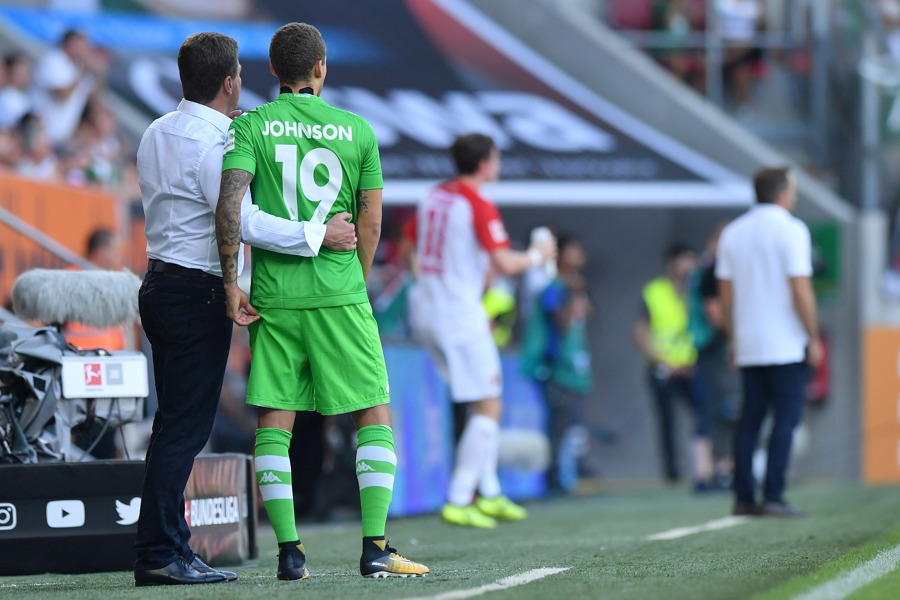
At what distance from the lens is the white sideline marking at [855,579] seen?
4738mm

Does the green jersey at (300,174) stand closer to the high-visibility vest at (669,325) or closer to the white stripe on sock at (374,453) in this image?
the white stripe on sock at (374,453)

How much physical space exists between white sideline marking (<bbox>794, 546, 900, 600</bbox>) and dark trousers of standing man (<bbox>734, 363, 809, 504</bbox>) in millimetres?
3170

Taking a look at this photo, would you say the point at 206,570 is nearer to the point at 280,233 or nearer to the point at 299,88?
the point at 280,233

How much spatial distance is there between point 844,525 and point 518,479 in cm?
511

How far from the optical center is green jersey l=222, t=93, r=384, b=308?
5492mm

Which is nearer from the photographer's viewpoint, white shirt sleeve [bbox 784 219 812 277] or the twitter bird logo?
the twitter bird logo

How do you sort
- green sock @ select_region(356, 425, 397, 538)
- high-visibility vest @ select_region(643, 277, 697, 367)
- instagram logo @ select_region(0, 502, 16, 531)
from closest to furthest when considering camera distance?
green sock @ select_region(356, 425, 397, 538) → instagram logo @ select_region(0, 502, 16, 531) → high-visibility vest @ select_region(643, 277, 697, 367)

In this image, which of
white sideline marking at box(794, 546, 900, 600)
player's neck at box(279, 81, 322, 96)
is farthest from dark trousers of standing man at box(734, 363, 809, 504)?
player's neck at box(279, 81, 322, 96)

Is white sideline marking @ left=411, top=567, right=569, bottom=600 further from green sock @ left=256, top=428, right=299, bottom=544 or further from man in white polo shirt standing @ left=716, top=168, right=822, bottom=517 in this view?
man in white polo shirt standing @ left=716, top=168, right=822, bottom=517

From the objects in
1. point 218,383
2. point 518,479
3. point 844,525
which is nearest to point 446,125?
point 518,479

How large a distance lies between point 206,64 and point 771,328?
14.8 ft

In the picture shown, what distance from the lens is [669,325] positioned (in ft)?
45.3

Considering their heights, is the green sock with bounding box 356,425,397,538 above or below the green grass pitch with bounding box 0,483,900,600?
above

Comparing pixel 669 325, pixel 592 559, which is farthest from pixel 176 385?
pixel 669 325
